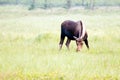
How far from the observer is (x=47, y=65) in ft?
39.7

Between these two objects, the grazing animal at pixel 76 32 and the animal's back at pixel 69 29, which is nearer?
the grazing animal at pixel 76 32

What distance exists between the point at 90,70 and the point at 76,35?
5.80 meters

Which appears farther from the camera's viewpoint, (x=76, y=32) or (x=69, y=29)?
(x=69, y=29)

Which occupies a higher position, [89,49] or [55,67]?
[55,67]

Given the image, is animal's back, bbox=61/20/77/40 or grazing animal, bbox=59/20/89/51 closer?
grazing animal, bbox=59/20/89/51

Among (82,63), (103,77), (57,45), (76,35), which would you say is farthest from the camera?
(57,45)

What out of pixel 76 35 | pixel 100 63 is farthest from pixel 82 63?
pixel 76 35

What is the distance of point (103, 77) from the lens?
10.6 m

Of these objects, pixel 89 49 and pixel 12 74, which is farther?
pixel 89 49

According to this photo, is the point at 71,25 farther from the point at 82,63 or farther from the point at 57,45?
the point at 82,63

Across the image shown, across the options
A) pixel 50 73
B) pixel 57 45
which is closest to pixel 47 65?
pixel 50 73

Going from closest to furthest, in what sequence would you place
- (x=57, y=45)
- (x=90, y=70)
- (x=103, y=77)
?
(x=103, y=77)
(x=90, y=70)
(x=57, y=45)

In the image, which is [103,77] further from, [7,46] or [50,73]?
[7,46]

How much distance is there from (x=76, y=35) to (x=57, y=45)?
1.92 meters
